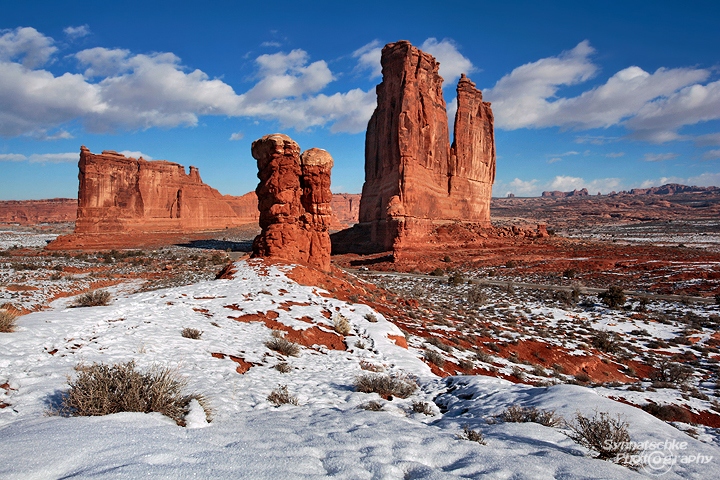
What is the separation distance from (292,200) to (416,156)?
27918 mm

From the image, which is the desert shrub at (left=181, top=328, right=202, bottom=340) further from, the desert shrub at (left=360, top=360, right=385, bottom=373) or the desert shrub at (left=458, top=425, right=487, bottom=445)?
the desert shrub at (left=458, top=425, right=487, bottom=445)

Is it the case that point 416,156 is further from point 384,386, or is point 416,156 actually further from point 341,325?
point 384,386

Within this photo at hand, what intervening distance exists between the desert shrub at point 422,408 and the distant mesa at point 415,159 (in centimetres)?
3336

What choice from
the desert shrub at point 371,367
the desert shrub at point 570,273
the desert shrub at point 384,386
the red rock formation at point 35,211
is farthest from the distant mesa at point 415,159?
the red rock formation at point 35,211

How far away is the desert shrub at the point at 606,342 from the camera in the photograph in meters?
13.4

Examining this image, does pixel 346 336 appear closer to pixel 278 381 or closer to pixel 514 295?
pixel 278 381

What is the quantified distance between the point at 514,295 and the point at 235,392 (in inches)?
790

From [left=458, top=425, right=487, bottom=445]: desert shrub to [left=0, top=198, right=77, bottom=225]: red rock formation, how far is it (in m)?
139

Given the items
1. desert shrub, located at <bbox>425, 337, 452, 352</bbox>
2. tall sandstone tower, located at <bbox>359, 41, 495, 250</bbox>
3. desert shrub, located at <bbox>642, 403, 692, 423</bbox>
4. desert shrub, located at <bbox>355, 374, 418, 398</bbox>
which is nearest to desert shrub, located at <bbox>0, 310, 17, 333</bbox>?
desert shrub, located at <bbox>355, 374, 418, 398</bbox>

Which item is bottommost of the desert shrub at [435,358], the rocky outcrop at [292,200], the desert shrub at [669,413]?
the desert shrub at [669,413]

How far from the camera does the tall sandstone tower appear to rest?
4088cm

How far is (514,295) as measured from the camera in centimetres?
2255

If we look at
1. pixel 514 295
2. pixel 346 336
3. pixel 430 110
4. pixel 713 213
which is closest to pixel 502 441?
pixel 346 336

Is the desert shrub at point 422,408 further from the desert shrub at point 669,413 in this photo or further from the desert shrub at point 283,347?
the desert shrub at point 669,413
